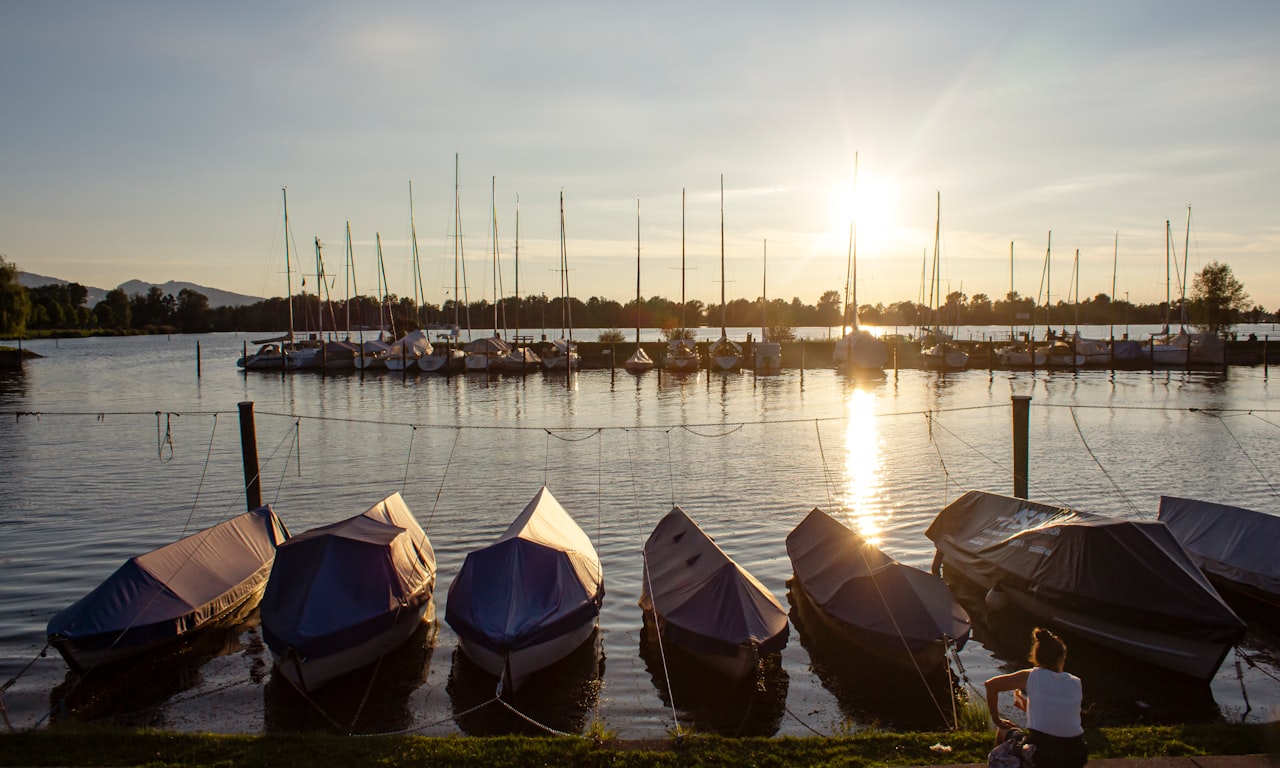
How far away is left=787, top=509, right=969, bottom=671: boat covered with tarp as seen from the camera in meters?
14.0

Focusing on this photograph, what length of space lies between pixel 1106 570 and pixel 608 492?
18.2 metres

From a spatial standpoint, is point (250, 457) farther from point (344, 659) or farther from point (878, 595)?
point (878, 595)

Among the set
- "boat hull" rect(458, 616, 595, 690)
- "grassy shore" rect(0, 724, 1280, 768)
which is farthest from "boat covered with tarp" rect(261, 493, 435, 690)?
"grassy shore" rect(0, 724, 1280, 768)

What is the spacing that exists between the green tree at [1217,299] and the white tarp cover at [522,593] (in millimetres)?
117837

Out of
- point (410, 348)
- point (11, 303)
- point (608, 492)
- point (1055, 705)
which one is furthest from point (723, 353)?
point (11, 303)

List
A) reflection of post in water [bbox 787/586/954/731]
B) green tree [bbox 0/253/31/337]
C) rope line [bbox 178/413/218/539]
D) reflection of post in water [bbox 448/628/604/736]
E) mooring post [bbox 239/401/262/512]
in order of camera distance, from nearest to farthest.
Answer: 1. reflection of post in water [bbox 448/628/604/736]
2. reflection of post in water [bbox 787/586/954/731]
3. mooring post [bbox 239/401/262/512]
4. rope line [bbox 178/413/218/539]
5. green tree [bbox 0/253/31/337]

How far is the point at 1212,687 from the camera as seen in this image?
1396cm

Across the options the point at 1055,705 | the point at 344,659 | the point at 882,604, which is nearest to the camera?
the point at 1055,705

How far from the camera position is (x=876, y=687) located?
1406 cm

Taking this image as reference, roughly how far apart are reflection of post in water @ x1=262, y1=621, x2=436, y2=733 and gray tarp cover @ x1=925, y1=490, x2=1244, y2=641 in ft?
38.0

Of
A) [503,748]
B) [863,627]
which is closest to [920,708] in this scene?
[863,627]

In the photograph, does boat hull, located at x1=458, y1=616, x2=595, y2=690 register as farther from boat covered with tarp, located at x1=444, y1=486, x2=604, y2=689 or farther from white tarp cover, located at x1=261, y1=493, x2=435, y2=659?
white tarp cover, located at x1=261, y1=493, x2=435, y2=659

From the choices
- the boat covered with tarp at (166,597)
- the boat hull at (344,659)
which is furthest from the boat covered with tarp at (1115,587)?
the boat covered with tarp at (166,597)

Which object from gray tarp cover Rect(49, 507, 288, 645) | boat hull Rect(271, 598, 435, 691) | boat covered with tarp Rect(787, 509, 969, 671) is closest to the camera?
boat hull Rect(271, 598, 435, 691)
